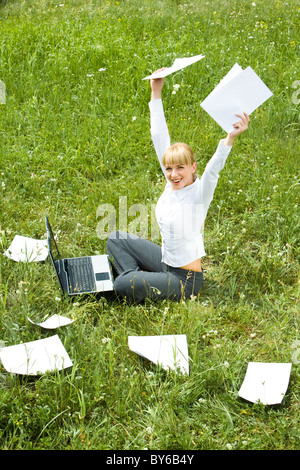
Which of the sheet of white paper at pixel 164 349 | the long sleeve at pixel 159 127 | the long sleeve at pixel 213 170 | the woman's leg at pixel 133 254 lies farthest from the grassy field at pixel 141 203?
the long sleeve at pixel 159 127

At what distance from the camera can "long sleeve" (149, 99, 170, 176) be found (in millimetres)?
3523

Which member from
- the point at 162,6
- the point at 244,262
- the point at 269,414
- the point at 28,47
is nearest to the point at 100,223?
the point at 244,262

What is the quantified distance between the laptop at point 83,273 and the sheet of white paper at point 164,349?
0.52m

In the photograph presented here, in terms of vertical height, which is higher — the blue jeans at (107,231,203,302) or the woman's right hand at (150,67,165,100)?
the woman's right hand at (150,67,165,100)

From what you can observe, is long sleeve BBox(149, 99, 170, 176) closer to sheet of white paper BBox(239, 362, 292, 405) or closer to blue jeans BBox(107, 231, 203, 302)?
blue jeans BBox(107, 231, 203, 302)

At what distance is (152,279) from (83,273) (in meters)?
0.52

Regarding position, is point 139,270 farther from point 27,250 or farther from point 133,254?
point 27,250

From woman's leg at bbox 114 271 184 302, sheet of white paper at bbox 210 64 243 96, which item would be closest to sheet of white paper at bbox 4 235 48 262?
woman's leg at bbox 114 271 184 302

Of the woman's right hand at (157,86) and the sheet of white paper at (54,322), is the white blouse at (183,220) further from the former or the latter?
the sheet of white paper at (54,322)

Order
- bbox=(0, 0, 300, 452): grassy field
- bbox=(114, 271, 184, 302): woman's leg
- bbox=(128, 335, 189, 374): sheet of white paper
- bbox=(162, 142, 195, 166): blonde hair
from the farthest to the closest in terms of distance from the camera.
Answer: bbox=(114, 271, 184, 302): woman's leg → bbox=(162, 142, 195, 166): blonde hair → bbox=(128, 335, 189, 374): sheet of white paper → bbox=(0, 0, 300, 452): grassy field

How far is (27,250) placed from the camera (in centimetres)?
384

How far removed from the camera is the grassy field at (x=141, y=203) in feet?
8.73

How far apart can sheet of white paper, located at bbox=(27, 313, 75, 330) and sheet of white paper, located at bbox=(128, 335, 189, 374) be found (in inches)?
16.5

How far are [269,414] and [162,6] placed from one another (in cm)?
634
